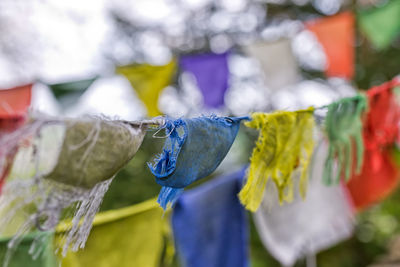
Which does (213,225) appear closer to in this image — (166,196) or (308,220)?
(308,220)

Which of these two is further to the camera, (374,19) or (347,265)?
(347,265)

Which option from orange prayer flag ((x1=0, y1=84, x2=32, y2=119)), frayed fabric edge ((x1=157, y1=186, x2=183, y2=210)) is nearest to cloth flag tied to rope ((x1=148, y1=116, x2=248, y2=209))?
frayed fabric edge ((x1=157, y1=186, x2=183, y2=210))

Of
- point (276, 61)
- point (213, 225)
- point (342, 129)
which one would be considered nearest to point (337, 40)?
point (276, 61)

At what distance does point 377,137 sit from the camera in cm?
194

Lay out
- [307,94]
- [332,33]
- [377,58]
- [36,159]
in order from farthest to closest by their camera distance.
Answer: [307,94], [377,58], [332,33], [36,159]

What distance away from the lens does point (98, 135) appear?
→ 0.81 metres

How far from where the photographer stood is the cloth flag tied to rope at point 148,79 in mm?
3066

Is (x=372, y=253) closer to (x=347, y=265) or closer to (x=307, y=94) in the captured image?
(x=347, y=265)

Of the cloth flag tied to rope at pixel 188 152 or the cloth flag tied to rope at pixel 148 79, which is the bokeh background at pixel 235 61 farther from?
the cloth flag tied to rope at pixel 188 152

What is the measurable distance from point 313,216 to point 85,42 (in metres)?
4.84

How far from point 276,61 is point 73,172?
2.62 metres

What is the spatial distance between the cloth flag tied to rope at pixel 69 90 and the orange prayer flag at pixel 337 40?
169 centimetres

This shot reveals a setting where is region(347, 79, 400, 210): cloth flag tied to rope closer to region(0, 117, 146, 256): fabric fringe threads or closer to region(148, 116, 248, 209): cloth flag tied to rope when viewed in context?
region(148, 116, 248, 209): cloth flag tied to rope

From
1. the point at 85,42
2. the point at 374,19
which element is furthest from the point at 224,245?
the point at 85,42
